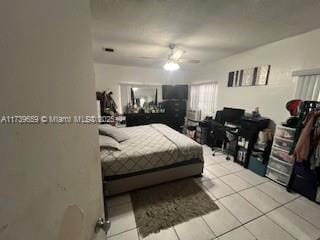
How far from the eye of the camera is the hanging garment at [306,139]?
6.38ft

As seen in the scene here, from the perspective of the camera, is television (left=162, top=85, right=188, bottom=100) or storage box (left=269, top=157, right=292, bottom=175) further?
television (left=162, top=85, right=188, bottom=100)

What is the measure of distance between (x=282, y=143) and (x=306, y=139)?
492 mm

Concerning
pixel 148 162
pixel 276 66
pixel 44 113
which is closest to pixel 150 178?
pixel 148 162

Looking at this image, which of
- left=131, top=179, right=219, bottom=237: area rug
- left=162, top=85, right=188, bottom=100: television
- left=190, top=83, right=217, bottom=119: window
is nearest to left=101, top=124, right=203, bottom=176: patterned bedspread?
left=131, top=179, right=219, bottom=237: area rug

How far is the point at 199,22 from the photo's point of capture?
6.48ft

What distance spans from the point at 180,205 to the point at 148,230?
52cm

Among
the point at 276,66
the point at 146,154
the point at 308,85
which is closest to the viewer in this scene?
the point at 146,154

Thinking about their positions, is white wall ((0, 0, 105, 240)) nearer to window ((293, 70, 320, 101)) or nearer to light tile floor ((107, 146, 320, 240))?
light tile floor ((107, 146, 320, 240))

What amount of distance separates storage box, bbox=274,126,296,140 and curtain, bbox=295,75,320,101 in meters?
0.56

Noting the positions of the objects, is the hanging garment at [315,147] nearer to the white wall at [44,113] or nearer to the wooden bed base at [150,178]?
the wooden bed base at [150,178]

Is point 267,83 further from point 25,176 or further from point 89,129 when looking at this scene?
point 25,176

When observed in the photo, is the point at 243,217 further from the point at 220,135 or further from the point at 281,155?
the point at 220,135

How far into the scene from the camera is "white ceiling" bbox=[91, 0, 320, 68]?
1607mm

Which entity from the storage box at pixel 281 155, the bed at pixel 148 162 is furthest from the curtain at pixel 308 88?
the bed at pixel 148 162
